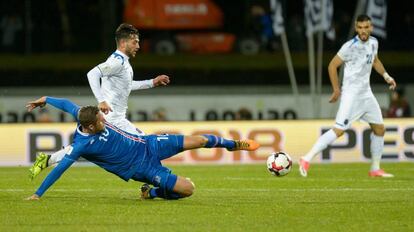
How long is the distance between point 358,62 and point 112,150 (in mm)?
5256

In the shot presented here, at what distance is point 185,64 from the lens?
102 feet

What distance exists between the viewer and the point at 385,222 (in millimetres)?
10789

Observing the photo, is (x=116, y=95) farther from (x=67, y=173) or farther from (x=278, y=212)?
(x=67, y=173)

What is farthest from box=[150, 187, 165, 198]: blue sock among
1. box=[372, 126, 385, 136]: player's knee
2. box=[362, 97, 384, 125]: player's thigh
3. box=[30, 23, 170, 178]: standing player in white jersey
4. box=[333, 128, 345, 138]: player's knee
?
box=[372, 126, 385, 136]: player's knee

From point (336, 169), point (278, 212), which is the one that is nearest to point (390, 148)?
point (336, 169)

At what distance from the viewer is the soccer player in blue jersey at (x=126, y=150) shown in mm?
12234

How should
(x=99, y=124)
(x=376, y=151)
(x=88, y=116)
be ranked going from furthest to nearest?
(x=376, y=151) < (x=99, y=124) < (x=88, y=116)

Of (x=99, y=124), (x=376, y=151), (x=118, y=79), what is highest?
(x=118, y=79)

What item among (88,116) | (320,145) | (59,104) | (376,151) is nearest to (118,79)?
(59,104)

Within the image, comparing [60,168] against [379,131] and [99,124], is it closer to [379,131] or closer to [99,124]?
[99,124]

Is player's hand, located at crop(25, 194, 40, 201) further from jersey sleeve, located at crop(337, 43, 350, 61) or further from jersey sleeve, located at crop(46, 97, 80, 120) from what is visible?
jersey sleeve, located at crop(337, 43, 350, 61)

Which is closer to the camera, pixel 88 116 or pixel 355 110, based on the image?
pixel 88 116

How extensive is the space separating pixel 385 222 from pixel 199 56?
20.9 meters

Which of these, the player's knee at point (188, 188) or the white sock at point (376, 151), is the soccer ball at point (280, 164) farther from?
the white sock at point (376, 151)
